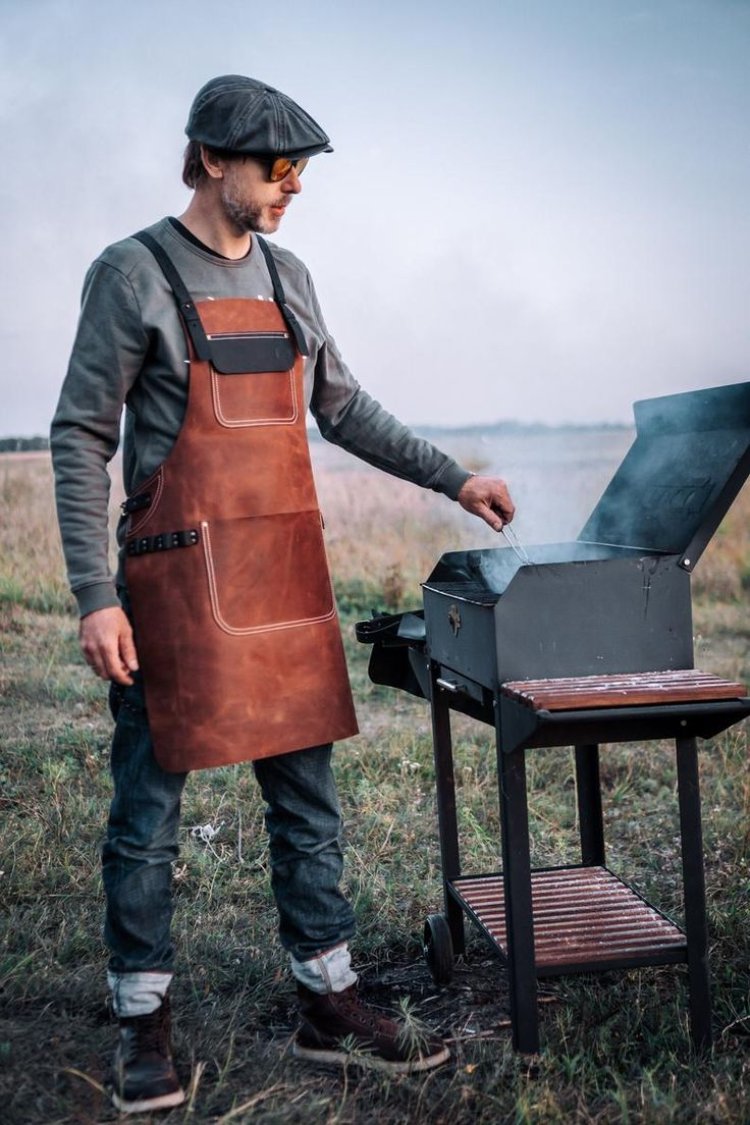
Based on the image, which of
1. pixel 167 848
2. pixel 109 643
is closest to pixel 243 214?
pixel 109 643

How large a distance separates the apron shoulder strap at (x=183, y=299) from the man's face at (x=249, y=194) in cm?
18

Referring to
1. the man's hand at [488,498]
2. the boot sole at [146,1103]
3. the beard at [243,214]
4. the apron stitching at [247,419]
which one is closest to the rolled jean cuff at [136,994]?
the boot sole at [146,1103]

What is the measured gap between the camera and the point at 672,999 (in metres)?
2.72

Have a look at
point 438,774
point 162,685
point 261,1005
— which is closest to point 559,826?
point 438,774

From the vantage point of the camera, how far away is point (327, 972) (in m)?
2.45

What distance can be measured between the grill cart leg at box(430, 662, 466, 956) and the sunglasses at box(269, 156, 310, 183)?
1.36 metres

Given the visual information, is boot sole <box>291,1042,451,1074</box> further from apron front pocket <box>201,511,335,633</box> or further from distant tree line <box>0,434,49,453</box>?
distant tree line <box>0,434,49,453</box>

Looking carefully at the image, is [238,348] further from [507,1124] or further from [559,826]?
[559,826]

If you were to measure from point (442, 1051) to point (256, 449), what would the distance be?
1.38 meters

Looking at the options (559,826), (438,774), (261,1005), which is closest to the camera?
(261,1005)

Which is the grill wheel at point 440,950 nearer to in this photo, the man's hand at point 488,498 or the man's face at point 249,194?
the man's hand at point 488,498

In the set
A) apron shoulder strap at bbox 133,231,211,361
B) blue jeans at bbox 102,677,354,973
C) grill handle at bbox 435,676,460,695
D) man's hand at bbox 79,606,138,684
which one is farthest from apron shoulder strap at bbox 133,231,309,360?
grill handle at bbox 435,676,460,695

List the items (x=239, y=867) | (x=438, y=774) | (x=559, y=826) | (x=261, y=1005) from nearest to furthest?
1. (x=261, y=1005)
2. (x=438, y=774)
3. (x=239, y=867)
4. (x=559, y=826)

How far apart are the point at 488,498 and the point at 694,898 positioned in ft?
3.39
